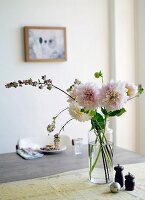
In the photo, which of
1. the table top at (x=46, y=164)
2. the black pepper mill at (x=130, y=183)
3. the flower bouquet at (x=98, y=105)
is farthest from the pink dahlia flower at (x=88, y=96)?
the table top at (x=46, y=164)

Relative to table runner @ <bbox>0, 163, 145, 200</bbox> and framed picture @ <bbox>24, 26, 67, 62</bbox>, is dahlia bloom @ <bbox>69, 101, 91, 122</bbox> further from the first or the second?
framed picture @ <bbox>24, 26, 67, 62</bbox>

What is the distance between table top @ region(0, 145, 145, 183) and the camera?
Result: 1.64 m

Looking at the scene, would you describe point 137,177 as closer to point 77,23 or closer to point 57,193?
point 57,193

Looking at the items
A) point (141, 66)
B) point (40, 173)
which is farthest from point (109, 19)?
point (40, 173)

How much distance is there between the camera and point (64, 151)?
220 cm

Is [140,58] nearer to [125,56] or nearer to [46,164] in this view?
[125,56]

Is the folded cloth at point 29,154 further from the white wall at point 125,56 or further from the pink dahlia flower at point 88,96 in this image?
the white wall at point 125,56

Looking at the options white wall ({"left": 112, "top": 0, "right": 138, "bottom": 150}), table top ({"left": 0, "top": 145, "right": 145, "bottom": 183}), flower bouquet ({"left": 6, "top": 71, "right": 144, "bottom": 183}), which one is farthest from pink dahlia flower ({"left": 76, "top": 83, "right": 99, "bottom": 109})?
white wall ({"left": 112, "top": 0, "right": 138, "bottom": 150})

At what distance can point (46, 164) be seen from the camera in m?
1.85

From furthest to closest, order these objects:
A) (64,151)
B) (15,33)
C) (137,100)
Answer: (137,100) < (15,33) < (64,151)

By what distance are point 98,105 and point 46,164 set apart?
702 mm

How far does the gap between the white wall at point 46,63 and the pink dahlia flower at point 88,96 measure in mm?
1865

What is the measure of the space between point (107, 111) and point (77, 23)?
2.16 meters

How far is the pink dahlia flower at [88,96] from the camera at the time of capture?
1.28 metres
